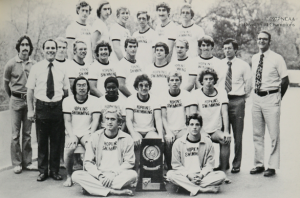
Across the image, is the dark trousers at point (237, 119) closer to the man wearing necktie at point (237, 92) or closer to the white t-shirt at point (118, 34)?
the man wearing necktie at point (237, 92)

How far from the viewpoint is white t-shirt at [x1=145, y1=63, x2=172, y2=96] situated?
194 inches

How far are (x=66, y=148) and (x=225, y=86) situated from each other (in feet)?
7.21

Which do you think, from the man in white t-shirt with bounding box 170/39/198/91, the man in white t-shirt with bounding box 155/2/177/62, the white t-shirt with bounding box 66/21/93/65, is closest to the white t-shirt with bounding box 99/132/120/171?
the man in white t-shirt with bounding box 170/39/198/91

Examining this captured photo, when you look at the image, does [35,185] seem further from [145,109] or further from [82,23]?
[82,23]

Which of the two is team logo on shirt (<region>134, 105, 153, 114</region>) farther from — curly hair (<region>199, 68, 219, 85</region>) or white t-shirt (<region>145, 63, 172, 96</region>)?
curly hair (<region>199, 68, 219, 85</region>)

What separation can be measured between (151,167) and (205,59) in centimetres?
158

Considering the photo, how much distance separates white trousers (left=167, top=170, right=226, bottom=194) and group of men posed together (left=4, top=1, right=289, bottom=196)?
12 mm

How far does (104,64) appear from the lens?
16.6ft

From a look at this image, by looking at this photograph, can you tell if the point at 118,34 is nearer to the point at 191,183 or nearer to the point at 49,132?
the point at 49,132

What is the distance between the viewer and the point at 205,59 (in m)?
4.98

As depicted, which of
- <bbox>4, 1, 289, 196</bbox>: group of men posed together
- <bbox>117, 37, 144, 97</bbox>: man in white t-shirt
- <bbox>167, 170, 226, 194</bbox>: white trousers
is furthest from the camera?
<bbox>117, 37, 144, 97</bbox>: man in white t-shirt

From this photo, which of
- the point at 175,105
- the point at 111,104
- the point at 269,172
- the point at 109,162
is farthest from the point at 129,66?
the point at 269,172

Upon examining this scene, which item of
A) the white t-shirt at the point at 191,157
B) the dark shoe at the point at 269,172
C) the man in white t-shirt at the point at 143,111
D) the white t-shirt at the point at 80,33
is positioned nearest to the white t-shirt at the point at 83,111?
the man in white t-shirt at the point at 143,111

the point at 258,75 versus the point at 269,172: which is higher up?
the point at 258,75
